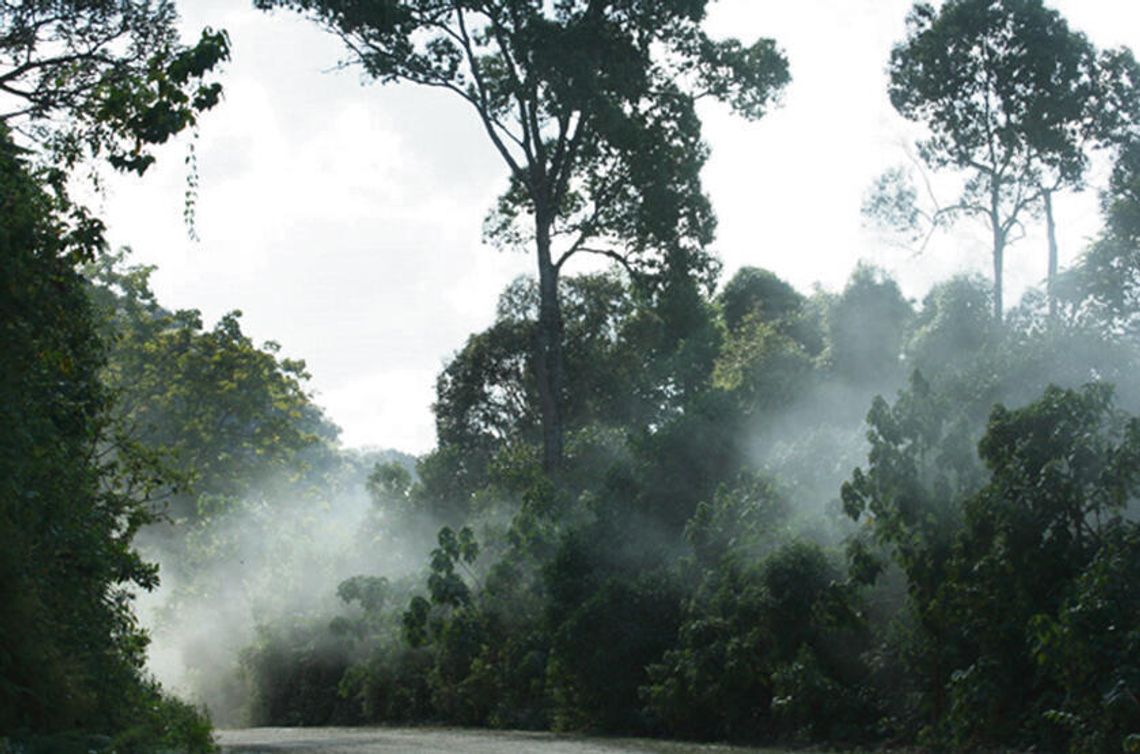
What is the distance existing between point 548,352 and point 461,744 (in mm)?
15062

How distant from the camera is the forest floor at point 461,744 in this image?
1606 centimetres

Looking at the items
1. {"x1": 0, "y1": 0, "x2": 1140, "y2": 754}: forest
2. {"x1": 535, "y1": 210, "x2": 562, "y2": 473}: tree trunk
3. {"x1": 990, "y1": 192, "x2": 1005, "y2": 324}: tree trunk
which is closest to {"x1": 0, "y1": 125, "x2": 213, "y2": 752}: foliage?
{"x1": 0, "y1": 0, "x2": 1140, "y2": 754}: forest

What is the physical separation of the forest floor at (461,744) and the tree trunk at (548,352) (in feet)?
33.2

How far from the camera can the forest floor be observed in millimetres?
16062

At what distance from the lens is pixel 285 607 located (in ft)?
116

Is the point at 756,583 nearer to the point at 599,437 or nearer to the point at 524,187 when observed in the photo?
the point at 524,187

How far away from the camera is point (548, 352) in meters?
31.7

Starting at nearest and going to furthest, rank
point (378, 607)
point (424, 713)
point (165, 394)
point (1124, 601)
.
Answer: point (1124, 601) < point (424, 713) < point (378, 607) < point (165, 394)

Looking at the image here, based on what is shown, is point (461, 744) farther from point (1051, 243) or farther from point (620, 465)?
point (1051, 243)

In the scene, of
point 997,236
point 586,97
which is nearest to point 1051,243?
point 997,236

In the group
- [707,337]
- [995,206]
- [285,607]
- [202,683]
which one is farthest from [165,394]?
[995,206]

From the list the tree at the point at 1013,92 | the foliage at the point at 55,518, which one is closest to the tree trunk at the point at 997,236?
the tree at the point at 1013,92

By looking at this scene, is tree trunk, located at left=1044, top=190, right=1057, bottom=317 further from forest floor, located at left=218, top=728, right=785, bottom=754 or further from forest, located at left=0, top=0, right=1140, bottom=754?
forest floor, located at left=218, top=728, right=785, bottom=754

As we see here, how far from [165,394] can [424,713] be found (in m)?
26.1
